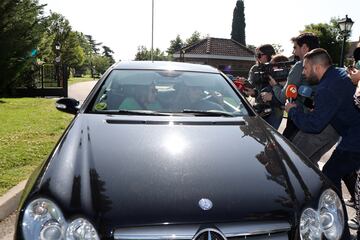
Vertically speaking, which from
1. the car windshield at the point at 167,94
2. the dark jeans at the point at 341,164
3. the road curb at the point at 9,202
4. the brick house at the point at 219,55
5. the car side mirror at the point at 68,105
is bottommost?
the road curb at the point at 9,202

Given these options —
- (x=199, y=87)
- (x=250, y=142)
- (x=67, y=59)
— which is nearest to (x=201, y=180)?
(x=250, y=142)

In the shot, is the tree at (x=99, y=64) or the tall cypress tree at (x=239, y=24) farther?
the tree at (x=99, y=64)

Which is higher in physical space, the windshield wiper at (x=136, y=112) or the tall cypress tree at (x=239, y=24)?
the tall cypress tree at (x=239, y=24)

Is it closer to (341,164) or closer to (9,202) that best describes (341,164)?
(341,164)

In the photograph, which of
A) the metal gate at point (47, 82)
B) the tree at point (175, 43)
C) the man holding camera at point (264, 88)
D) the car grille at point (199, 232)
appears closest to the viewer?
the car grille at point (199, 232)

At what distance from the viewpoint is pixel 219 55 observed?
46.1 m

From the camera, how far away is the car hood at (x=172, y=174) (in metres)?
2.12

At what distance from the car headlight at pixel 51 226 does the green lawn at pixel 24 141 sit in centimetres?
93

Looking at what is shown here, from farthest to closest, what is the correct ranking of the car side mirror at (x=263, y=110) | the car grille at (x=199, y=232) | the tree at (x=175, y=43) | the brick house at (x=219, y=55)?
the tree at (x=175, y=43)
the brick house at (x=219, y=55)
the car side mirror at (x=263, y=110)
the car grille at (x=199, y=232)

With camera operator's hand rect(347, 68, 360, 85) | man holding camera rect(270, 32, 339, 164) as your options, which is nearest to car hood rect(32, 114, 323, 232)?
camera operator's hand rect(347, 68, 360, 85)

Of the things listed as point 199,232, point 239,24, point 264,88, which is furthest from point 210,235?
point 239,24

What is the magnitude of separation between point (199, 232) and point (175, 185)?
34cm

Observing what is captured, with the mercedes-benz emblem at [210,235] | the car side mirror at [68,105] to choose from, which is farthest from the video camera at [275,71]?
the mercedes-benz emblem at [210,235]

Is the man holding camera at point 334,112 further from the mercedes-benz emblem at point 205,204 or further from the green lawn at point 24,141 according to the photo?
the green lawn at point 24,141
